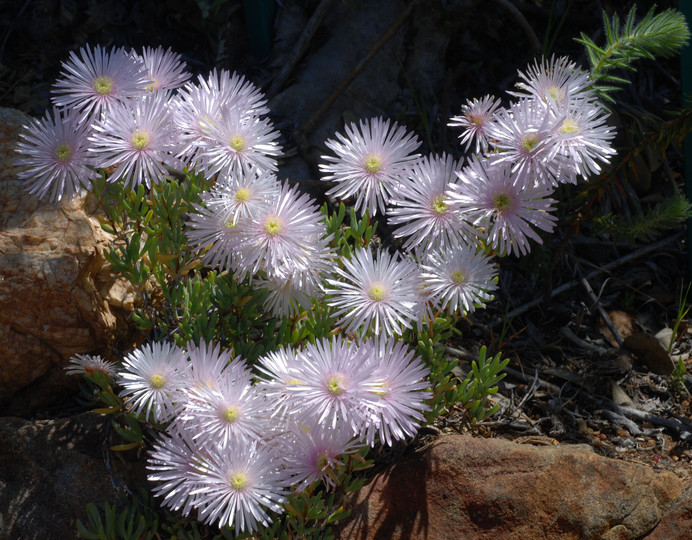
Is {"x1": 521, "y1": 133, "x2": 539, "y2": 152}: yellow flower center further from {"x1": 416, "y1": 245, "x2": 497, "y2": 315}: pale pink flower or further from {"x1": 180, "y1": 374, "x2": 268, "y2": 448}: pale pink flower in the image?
{"x1": 180, "y1": 374, "x2": 268, "y2": 448}: pale pink flower

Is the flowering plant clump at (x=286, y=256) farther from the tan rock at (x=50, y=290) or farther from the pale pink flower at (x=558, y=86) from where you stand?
the tan rock at (x=50, y=290)

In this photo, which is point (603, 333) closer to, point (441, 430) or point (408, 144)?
point (441, 430)

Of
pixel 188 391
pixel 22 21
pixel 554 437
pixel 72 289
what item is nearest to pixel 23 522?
pixel 72 289

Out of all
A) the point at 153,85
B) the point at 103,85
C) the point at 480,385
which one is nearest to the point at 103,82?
the point at 103,85

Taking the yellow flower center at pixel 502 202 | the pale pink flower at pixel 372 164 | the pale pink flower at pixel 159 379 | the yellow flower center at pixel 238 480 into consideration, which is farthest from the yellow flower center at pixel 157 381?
the yellow flower center at pixel 502 202

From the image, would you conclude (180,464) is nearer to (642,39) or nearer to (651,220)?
(642,39)

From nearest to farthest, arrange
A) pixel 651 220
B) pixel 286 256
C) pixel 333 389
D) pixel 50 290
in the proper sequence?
pixel 333 389 < pixel 286 256 < pixel 50 290 < pixel 651 220
